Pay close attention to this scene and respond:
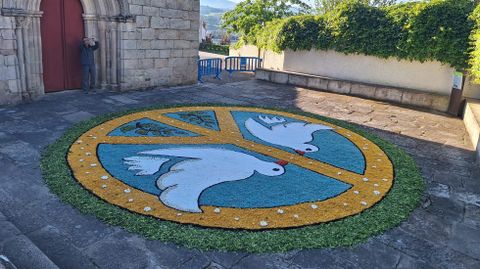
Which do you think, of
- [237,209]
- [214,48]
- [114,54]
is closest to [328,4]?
[214,48]

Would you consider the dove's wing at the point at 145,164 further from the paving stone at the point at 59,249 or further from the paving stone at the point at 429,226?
the paving stone at the point at 429,226

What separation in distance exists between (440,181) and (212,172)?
10.1 ft

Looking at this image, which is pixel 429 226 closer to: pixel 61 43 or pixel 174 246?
pixel 174 246

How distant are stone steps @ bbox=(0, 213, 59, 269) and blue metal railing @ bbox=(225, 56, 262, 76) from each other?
11.6 m

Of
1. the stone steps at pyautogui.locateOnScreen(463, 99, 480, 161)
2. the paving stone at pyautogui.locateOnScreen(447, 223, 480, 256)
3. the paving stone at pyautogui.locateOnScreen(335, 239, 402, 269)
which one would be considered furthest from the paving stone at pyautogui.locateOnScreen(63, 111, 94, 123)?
the stone steps at pyautogui.locateOnScreen(463, 99, 480, 161)

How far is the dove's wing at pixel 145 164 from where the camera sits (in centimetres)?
455

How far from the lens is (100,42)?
9258 millimetres

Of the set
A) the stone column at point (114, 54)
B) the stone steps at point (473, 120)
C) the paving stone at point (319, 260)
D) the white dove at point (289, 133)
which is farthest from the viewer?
the stone column at point (114, 54)

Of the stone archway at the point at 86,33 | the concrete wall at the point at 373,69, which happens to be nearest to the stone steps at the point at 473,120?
the concrete wall at the point at 373,69

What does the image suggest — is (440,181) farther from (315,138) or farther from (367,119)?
(367,119)

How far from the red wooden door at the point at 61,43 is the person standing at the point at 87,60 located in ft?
0.86

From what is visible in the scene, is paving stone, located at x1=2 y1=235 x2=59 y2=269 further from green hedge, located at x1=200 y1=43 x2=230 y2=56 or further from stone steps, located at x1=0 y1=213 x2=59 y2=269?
green hedge, located at x1=200 y1=43 x2=230 y2=56

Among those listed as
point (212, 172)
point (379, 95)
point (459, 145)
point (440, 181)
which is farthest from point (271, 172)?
point (379, 95)

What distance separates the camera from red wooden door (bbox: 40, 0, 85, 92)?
27.2 feet
